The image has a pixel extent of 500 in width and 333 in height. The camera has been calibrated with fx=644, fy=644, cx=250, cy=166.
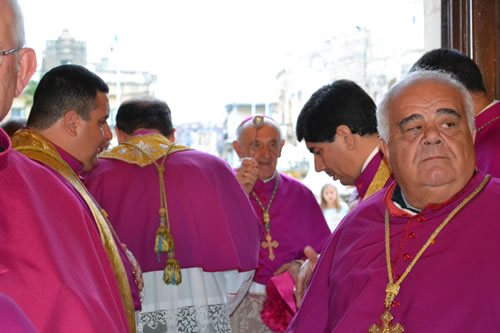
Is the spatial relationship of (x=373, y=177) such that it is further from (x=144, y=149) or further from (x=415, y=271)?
(x=144, y=149)

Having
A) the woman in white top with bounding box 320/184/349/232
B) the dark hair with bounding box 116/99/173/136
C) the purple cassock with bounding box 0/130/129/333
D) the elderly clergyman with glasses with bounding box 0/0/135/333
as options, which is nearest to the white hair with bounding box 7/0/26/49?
the elderly clergyman with glasses with bounding box 0/0/135/333

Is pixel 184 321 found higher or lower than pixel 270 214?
lower

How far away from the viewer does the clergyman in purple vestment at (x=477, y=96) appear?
277 cm

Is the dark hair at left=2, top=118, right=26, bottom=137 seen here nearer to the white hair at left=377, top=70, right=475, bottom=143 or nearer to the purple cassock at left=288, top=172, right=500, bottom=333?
the purple cassock at left=288, top=172, right=500, bottom=333

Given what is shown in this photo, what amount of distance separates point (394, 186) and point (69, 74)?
5.01 feet

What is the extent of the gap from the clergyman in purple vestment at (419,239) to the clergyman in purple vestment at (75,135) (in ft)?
2.56

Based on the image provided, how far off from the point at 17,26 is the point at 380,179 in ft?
6.03

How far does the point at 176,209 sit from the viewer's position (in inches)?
145

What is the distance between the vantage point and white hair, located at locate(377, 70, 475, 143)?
2.39m

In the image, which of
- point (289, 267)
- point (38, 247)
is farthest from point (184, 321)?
point (38, 247)

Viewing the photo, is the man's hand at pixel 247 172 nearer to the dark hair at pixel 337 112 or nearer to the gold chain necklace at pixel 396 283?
the dark hair at pixel 337 112

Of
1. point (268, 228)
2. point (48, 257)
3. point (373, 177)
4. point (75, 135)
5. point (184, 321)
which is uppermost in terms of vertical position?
point (75, 135)

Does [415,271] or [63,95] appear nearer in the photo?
[415,271]

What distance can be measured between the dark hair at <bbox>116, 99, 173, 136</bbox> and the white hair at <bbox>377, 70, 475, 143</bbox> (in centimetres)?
173
